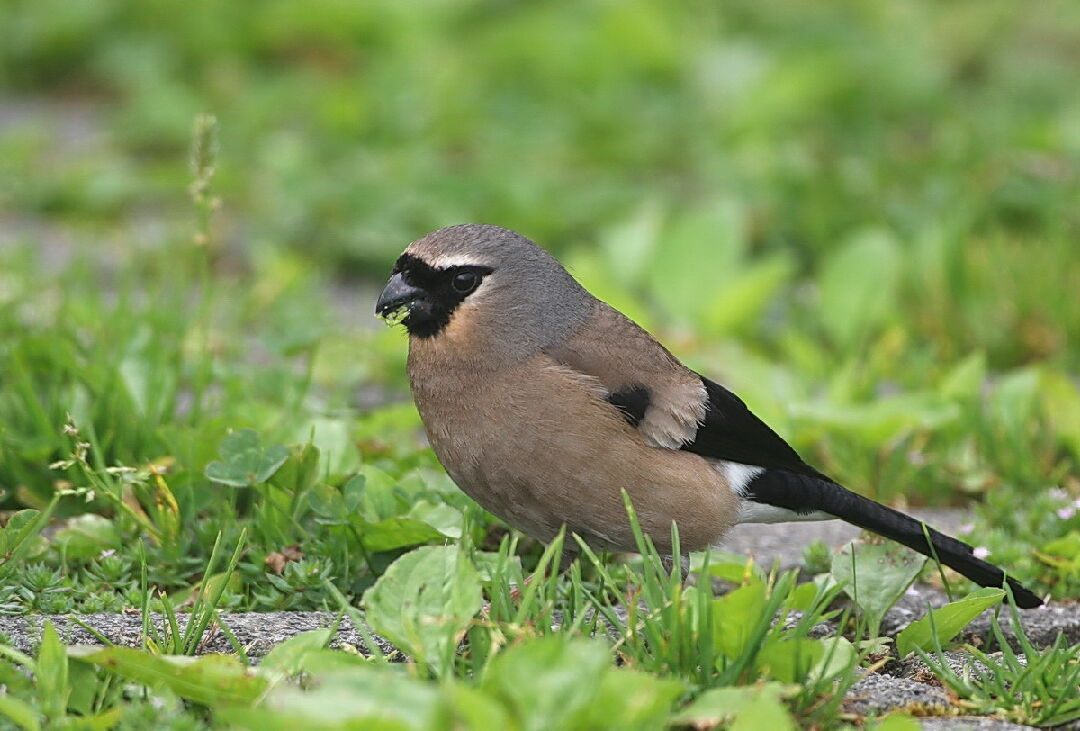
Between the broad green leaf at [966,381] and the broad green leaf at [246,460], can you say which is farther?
the broad green leaf at [966,381]

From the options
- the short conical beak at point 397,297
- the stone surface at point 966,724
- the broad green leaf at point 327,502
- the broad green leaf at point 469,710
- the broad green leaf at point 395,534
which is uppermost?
the short conical beak at point 397,297

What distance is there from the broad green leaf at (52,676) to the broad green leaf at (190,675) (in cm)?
4

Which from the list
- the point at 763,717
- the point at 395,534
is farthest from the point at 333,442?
the point at 763,717

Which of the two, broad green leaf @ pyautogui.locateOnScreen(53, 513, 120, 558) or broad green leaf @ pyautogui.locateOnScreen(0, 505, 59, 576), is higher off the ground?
broad green leaf @ pyautogui.locateOnScreen(0, 505, 59, 576)

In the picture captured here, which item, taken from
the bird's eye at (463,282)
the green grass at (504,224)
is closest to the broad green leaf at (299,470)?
the green grass at (504,224)

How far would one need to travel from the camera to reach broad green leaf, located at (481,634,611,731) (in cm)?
262

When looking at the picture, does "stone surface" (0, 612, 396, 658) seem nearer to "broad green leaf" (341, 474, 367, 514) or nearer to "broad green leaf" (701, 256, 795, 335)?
"broad green leaf" (341, 474, 367, 514)

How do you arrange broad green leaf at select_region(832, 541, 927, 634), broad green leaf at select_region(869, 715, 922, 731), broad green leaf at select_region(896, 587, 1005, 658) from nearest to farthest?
broad green leaf at select_region(869, 715, 922, 731)
broad green leaf at select_region(896, 587, 1005, 658)
broad green leaf at select_region(832, 541, 927, 634)

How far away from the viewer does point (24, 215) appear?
301 inches

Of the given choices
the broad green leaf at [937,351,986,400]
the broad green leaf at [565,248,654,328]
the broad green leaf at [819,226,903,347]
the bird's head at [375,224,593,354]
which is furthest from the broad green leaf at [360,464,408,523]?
the broad green leaf at [819,226,903,347]

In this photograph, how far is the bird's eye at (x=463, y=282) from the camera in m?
4.14

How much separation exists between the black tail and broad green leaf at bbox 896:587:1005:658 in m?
0.30

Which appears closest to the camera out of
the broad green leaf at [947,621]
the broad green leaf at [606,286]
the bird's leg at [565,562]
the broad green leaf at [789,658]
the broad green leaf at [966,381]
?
the broad green leaf at [789,658]

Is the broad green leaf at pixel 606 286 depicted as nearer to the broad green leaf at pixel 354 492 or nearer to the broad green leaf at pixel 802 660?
the broad green leaf at pixel 354 492
